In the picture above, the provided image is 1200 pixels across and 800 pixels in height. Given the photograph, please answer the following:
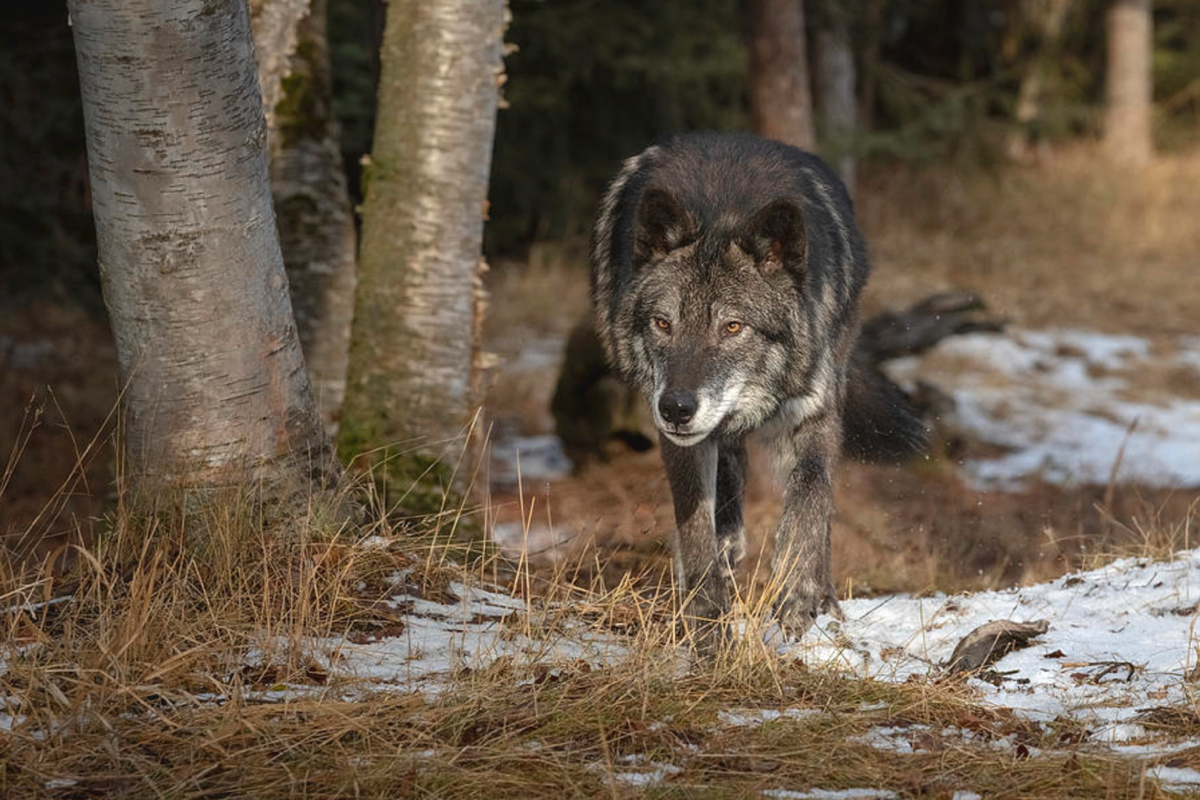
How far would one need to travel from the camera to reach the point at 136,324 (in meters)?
4.52

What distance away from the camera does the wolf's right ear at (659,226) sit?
4938 millimetres

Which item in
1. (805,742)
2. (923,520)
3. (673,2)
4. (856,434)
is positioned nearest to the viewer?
(805,742)

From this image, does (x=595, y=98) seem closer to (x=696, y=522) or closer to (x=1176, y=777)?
(x=696, y=522)

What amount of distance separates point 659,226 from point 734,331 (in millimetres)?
501

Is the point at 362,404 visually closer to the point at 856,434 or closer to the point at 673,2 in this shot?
the point at 856,434

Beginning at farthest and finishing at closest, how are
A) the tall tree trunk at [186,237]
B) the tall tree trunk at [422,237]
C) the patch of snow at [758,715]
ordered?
the tall tree trunk at [422,237], the tall tree trunk at [186,237], the patch of snow at [758,715]

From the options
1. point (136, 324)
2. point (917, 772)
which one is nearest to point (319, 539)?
point (136, 324)

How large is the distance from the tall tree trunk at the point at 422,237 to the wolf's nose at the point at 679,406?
206cm

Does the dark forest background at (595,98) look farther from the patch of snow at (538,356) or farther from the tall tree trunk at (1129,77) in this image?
the patch of snow at (538,356)

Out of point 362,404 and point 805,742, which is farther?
point 362,404

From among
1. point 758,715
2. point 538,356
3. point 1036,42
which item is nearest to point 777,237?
point 758,715

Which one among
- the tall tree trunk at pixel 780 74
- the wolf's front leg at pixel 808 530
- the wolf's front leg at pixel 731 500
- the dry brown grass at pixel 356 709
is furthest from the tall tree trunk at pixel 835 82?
the dry brown grass at pixel 356 709

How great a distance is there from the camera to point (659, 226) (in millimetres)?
5059

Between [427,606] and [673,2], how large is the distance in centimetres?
1075
